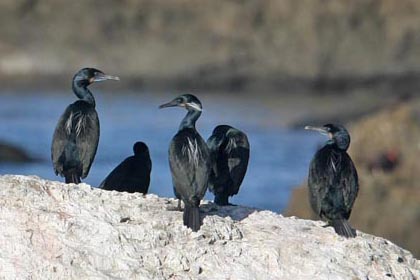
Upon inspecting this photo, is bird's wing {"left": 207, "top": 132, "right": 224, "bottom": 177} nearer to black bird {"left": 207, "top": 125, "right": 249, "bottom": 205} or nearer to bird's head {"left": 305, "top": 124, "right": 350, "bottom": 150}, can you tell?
black bird {"left": 207, "top": 125, "right": 249, "bottom": 205}

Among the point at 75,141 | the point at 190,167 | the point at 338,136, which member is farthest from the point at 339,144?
the point at 75,141

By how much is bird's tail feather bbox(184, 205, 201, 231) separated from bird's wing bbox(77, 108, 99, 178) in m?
1.86

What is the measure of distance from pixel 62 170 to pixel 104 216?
2.08m

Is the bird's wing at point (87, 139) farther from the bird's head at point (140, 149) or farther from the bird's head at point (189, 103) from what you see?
the bird's head at point (140, 149)

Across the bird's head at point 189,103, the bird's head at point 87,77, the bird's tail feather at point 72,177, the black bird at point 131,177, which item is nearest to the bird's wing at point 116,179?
the black bird at point 131,177

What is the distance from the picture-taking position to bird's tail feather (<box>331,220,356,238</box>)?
1408cm

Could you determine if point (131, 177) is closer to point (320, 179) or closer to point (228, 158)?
point (228, 158)

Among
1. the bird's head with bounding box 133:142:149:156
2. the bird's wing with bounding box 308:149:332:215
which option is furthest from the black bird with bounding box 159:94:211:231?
the bird's head with bounding box 133:142:149:156

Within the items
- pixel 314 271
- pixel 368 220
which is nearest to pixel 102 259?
pixel 314 271

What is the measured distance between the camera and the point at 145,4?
69.2 meters

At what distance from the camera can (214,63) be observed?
63406 millimetres

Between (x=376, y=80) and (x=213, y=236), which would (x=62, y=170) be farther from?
(x=376, y=80)

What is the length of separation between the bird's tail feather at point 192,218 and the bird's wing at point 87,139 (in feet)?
6.11

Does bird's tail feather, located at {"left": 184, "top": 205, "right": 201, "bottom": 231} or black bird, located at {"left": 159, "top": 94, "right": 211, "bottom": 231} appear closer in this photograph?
bird's tail feather, located at {"left": 184, "top": 205, "right": 201, "bottom": 231}
